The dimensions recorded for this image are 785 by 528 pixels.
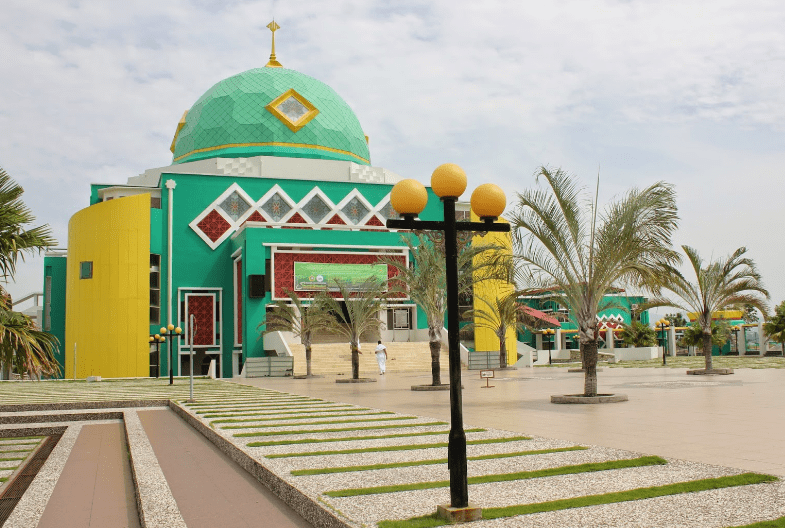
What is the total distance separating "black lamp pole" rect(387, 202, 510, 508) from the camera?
4.69 metres

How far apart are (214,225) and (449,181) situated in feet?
115

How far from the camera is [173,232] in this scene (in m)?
37.9

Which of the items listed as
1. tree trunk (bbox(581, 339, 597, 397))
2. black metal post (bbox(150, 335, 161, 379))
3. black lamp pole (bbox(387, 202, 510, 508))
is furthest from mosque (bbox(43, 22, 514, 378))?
black lamp pole (bbox(387, 202, 510, 508))

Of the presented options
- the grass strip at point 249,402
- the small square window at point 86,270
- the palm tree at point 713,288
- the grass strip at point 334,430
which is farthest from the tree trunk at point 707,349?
the small square window at point 86,270

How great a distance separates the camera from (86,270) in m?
36.3

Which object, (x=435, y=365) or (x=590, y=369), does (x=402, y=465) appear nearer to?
A: (x=590, y=369)

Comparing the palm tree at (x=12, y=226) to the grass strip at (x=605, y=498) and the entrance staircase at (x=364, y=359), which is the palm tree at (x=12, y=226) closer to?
the grass strip at (x=605, y=498)

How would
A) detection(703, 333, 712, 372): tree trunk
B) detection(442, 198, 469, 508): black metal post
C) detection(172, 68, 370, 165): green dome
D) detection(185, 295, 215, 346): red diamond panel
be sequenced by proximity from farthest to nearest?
detection(172, 68, 370, 165): green dome → detection(185, 295, 215, 346): red diamond panel → detection(703, 333, 712, 372): tree trunk → detection(442, 198, 469, 508): black metal post

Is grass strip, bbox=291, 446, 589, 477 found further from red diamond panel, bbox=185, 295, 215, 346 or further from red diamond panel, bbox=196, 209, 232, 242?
red diamond panel, bbox=196, 209, 232, 242

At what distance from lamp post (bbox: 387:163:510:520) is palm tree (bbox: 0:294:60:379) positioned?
5412mm

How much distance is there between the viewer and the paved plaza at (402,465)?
484 cm

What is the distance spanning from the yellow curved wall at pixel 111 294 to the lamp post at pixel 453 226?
32.8 m

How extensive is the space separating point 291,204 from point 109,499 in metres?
34.2

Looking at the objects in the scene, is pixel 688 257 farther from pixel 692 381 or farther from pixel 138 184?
pixel 138 184
